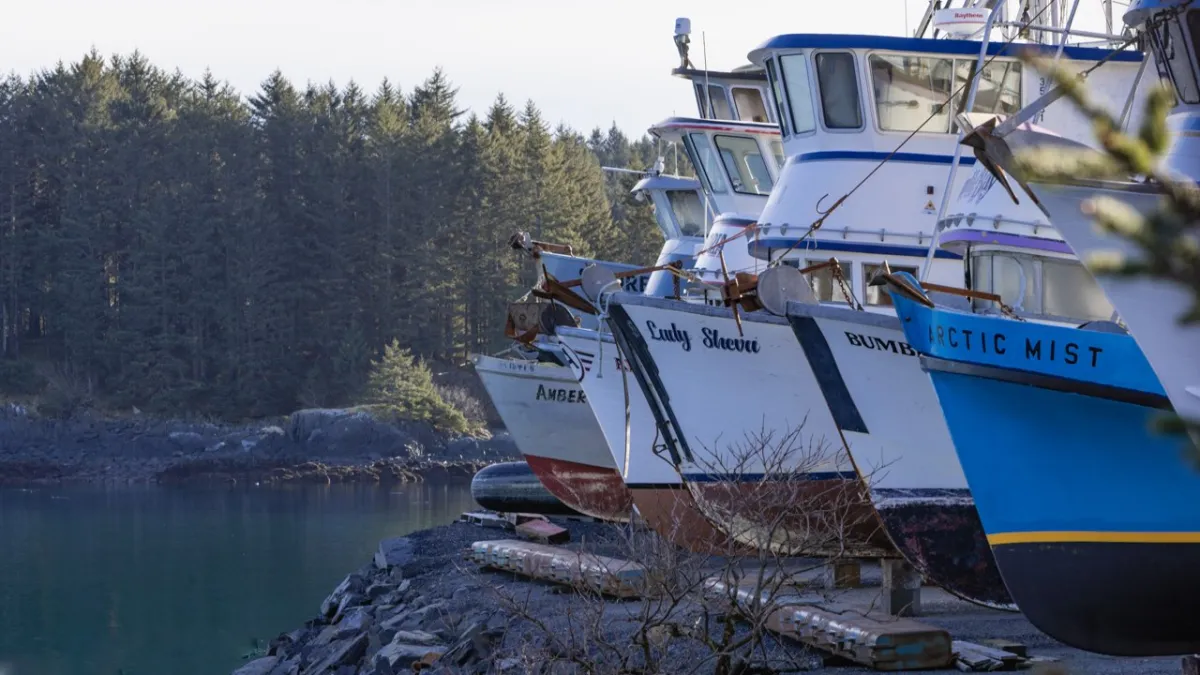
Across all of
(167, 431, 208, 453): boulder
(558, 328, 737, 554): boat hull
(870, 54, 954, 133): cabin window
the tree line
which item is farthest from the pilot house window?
the tree line

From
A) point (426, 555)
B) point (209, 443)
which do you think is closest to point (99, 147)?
point (209, 443)

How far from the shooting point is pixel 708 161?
23.1 m

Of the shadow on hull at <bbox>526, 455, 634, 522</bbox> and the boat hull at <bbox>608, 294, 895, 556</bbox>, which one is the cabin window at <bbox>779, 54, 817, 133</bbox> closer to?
the boat hull at <bbox>608, 294, 895, 556</bbox>

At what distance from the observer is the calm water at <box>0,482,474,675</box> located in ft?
85.5

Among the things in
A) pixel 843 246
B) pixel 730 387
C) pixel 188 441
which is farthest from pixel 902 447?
pixel 188 441

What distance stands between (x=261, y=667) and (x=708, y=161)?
9630mm

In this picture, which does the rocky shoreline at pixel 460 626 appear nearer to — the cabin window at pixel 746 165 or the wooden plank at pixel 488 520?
the wooden plank at pixel 488 520

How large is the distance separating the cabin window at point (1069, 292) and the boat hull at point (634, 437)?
5.33 m

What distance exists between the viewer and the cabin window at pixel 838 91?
55.4 feet

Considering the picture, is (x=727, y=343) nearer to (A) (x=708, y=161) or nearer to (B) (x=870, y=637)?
(B) (x=870, y=637)

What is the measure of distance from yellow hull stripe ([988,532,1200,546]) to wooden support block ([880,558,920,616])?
11.6 feet

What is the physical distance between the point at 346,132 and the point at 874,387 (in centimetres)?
5563

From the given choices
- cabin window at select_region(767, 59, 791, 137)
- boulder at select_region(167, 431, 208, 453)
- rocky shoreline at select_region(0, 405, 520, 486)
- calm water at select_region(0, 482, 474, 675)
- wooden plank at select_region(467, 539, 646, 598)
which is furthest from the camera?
boulder at select_region(167, 431, 208, 453)

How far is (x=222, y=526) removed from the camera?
40875 mm
